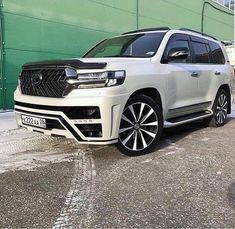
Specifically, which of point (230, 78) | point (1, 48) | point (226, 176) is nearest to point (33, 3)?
point (1, 48)

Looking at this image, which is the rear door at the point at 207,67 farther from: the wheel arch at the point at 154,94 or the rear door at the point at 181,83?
the wheel arch at the point at 154,94

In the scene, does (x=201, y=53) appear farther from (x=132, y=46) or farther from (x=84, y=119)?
(x=84, y=119)

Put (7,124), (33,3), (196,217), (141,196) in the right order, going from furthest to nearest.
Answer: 1. (33,3)
2. (7,124)
3. (141,196)
4. (196,217)

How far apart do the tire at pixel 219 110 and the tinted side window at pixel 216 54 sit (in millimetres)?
613

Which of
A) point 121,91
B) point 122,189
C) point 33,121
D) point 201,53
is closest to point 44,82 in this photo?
point 33,121

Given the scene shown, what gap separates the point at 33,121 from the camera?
227 inches

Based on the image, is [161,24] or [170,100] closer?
[170,100]

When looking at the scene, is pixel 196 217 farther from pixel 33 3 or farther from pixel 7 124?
pixel 33 3

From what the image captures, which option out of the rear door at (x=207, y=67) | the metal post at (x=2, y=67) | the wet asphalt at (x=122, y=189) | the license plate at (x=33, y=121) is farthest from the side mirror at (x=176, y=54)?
the metal post at (x=2, y=67)

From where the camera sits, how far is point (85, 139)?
5.33m

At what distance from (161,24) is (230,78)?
912 centimetres

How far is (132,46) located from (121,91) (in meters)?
1.52

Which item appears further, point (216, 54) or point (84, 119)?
point (216, 54)

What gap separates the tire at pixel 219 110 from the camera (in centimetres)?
835
